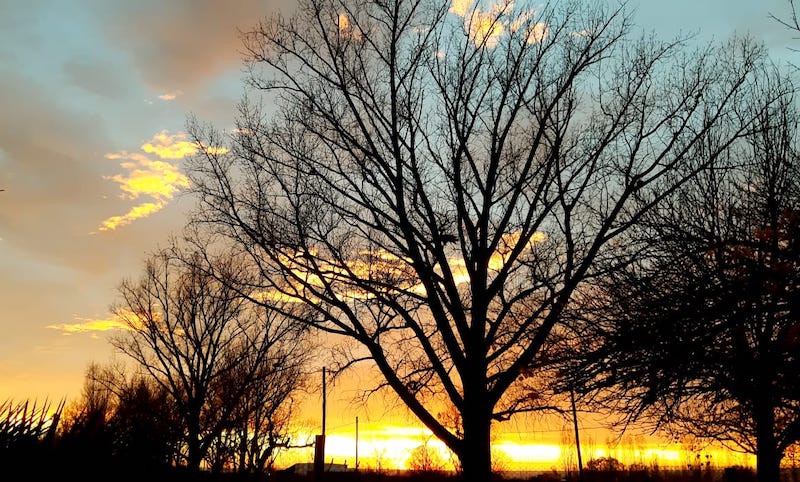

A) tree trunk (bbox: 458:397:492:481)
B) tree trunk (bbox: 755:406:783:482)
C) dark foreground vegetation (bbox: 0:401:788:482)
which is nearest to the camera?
dark foreground vegetation (bbox: 0:401:788:482)

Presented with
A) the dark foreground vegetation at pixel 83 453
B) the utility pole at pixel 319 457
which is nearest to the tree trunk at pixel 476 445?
the utility pole at pixel 319 457

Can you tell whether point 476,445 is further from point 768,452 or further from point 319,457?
point 768,452

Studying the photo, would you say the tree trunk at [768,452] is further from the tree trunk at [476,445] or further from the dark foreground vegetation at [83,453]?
the dark foreground vegetation at [83,453]

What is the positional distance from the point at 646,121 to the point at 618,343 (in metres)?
8.98

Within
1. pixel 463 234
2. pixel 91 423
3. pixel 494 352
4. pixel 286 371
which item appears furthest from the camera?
pixel 286 371

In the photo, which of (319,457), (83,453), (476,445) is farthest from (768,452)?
(83,453)

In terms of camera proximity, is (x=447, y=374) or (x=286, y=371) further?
(x=286, y=371)

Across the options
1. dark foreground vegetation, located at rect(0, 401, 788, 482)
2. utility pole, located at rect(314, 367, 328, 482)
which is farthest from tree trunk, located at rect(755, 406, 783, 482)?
dark foreground vegetation, located at rect(0, 401, 788, 482)

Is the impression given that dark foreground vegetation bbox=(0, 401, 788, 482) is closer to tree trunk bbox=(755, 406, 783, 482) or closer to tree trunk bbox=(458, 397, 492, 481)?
tree trunk bbox=(458, 397, 492, 481)

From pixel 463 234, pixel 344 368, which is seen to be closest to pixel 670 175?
pixel 463 234

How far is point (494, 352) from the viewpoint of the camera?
1316cm

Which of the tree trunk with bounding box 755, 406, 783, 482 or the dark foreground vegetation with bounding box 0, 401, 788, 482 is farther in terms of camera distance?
the tree trunk with bounding box 755, 406, 783, 482

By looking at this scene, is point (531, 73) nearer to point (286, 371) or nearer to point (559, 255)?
point (559, 255)

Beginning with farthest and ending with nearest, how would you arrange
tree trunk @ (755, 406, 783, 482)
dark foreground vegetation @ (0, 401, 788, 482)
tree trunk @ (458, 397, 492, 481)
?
tree trunk @ (755, 406, 783, 482)
tree trunk @ (458, 397, 492, 481)
dark foreground vegetation @ (0, 401, 788, 482)
